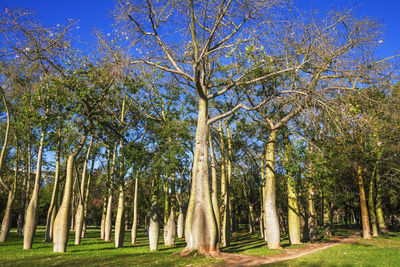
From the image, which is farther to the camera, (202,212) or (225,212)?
(225,212)

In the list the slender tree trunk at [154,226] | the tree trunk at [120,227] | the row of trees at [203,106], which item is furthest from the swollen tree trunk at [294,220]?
the tree trunk at [120,227]

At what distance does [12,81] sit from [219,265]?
35.6ft

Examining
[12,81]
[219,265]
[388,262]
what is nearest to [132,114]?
[12,81]

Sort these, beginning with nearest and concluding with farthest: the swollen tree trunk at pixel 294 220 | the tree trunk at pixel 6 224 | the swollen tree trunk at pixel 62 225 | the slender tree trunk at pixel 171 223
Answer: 1. the swollen tree trunk at pixel 62 225
2. the swollen tree trunk at pixel 294 220
3. the slender tree trunk at pixel 171 223
4. the tree trunk at pixel 6 224

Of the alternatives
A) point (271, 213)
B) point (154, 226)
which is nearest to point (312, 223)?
point (271, 213)

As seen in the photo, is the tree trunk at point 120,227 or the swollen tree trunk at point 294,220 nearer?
the tree trunk at point 120,227

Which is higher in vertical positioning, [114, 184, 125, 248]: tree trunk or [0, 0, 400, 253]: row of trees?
[0, 0, 400, 253]: row of trees

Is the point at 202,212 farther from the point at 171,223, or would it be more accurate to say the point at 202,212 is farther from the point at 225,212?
the point at 171,223

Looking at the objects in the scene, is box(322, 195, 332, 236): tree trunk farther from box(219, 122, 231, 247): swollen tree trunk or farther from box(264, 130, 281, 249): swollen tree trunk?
box(264, 130, 281, 249): swollen tree trunk

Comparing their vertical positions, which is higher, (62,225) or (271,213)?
(271,213)

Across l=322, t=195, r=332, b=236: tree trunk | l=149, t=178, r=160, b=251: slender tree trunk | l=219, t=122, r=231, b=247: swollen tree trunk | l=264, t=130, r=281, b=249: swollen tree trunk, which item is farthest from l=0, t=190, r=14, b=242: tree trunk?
l=322, t=195, r=332, b=236: tree trunk

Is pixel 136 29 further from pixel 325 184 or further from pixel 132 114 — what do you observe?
pixel 325 184

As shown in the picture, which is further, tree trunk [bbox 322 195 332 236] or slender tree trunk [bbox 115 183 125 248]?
tree trunk [bbox 322 195 332 236]

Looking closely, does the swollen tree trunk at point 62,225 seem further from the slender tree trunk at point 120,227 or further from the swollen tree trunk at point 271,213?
the swollen tree trunk at point 271,213
